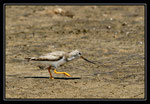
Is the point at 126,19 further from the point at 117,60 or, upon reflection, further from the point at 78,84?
the point at 78,84

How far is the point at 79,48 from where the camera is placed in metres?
13.7

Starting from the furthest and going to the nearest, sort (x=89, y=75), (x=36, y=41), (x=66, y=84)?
(x=36, y=41) → (x=89, y=75) → (x=66, y=84)

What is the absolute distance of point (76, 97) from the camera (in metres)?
9.11

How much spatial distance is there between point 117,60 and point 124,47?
144cm

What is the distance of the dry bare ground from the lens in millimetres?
9766

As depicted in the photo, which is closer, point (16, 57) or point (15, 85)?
point (15, 85)

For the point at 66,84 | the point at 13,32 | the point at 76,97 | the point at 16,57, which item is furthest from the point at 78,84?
the point at 13,32

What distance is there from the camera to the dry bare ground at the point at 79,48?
9.77 metres

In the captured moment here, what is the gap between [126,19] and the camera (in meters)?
17.0

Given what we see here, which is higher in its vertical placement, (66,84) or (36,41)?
(36,41)

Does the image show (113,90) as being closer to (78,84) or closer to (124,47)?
(78,84)

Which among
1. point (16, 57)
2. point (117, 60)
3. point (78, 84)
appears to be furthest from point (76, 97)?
point (16, 57)

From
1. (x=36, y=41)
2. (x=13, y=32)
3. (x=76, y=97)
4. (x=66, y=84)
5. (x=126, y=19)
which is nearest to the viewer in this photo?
(x=76, y=97)

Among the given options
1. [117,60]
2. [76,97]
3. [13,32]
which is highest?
[13,32]
